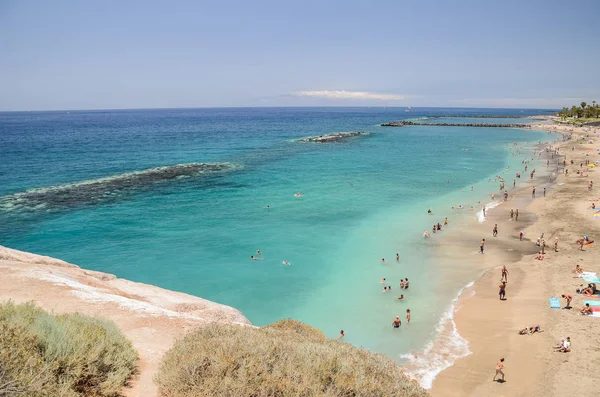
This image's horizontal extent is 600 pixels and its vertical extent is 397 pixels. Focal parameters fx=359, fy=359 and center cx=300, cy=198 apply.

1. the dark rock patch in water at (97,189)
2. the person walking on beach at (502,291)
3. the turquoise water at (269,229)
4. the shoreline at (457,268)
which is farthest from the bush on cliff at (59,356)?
the dark rock patch in water at (97,189)

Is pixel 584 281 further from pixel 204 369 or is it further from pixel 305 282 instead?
pixel 204 369

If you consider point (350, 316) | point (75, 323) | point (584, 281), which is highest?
point (75, 323)

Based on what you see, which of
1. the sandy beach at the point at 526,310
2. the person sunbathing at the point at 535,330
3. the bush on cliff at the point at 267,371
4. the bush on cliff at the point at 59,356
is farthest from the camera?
the person sunbathing at the point at 535,330

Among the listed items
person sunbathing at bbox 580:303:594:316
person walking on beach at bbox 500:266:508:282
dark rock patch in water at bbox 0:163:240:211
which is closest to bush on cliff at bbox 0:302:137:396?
person sunbathing at bbox 580:303:594:316

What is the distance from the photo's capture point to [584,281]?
20.9 metres

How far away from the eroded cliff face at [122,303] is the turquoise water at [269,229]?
17.9 feet

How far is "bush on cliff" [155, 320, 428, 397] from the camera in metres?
6.70

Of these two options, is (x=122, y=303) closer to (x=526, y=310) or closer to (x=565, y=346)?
(x=565, y=346)

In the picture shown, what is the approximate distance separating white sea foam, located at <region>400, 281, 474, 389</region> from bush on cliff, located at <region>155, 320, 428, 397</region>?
6.90 meters

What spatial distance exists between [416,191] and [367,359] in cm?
3764

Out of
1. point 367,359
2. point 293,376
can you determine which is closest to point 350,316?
point 367,359

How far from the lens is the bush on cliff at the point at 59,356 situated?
Result: 5621 millimetres

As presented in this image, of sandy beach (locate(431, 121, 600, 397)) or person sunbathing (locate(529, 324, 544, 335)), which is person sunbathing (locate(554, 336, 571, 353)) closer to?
sandy beach (locate(431, 121, 600, 397))

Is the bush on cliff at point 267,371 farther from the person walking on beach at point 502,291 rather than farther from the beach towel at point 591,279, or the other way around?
the beach towel at point 591,279
